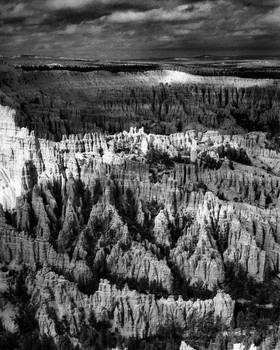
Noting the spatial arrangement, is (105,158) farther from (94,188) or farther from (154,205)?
(154,205)

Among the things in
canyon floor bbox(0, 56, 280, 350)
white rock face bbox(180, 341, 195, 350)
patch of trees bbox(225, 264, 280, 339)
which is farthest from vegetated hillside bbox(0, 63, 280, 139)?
white rock face bbox(180, 341, 195, 350)

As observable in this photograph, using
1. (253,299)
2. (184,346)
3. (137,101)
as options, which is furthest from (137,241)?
(137,101)

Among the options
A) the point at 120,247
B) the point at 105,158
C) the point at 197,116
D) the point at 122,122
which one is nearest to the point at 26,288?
the point at 120,247

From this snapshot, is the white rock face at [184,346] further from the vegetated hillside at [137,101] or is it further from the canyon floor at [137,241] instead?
the vegetated hillside at [137,101]

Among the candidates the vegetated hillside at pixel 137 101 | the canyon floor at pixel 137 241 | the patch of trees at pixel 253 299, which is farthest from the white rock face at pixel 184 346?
the vegetated hillside at pixel 137 101

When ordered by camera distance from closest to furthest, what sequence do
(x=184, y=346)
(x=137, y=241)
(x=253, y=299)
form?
(x=184, y=346) < (x=253, y=299) < (x=137, y=241)

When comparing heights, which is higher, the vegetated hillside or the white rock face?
the vegetated hillside

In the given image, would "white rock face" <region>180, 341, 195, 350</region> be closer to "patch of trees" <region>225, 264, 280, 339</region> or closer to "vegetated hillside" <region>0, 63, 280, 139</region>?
"patch of trees" <region>225, 264, 280, 339</region>

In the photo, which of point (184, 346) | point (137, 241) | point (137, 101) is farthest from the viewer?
point (137, 101)

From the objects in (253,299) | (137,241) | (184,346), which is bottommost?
(253,299)

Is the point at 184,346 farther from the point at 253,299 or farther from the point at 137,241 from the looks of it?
the point at 137,241
